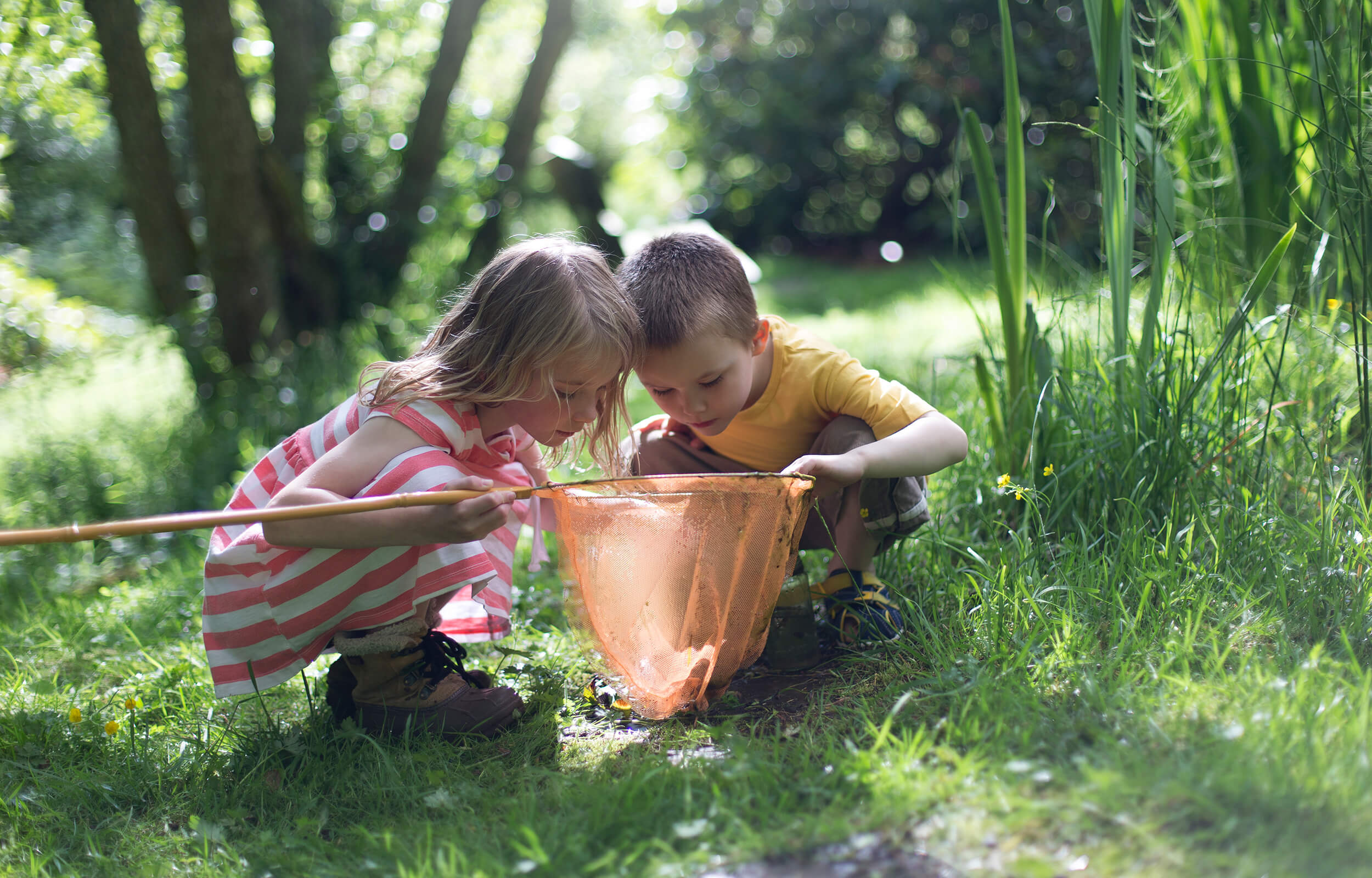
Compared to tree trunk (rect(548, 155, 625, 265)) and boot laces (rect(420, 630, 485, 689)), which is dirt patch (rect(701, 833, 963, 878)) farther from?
tree trunk (rect(548, 155, 625, 265))

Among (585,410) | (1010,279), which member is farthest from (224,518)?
(1010,279)

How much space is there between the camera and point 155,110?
4859mm

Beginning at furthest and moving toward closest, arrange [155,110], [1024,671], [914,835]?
1. [155,110]
2. [1024,671]
3. [914,835]

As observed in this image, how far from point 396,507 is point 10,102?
189 inches

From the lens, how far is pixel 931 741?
5.19 feet

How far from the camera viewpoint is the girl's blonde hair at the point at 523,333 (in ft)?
6.70

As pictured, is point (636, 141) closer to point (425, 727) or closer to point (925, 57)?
point (925, 57)

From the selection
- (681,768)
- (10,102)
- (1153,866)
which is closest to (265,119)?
(10,102)

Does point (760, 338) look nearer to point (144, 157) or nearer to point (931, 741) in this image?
point (931, 741)

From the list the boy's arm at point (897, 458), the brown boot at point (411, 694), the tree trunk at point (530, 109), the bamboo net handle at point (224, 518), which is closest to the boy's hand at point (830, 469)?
the boy's arm at point (897, 458)

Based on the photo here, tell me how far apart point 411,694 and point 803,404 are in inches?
44.9

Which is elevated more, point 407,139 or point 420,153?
point 407,139

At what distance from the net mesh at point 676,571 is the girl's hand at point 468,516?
0.15 metres

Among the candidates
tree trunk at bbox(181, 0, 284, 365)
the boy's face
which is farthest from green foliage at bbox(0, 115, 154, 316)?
the boy's face
